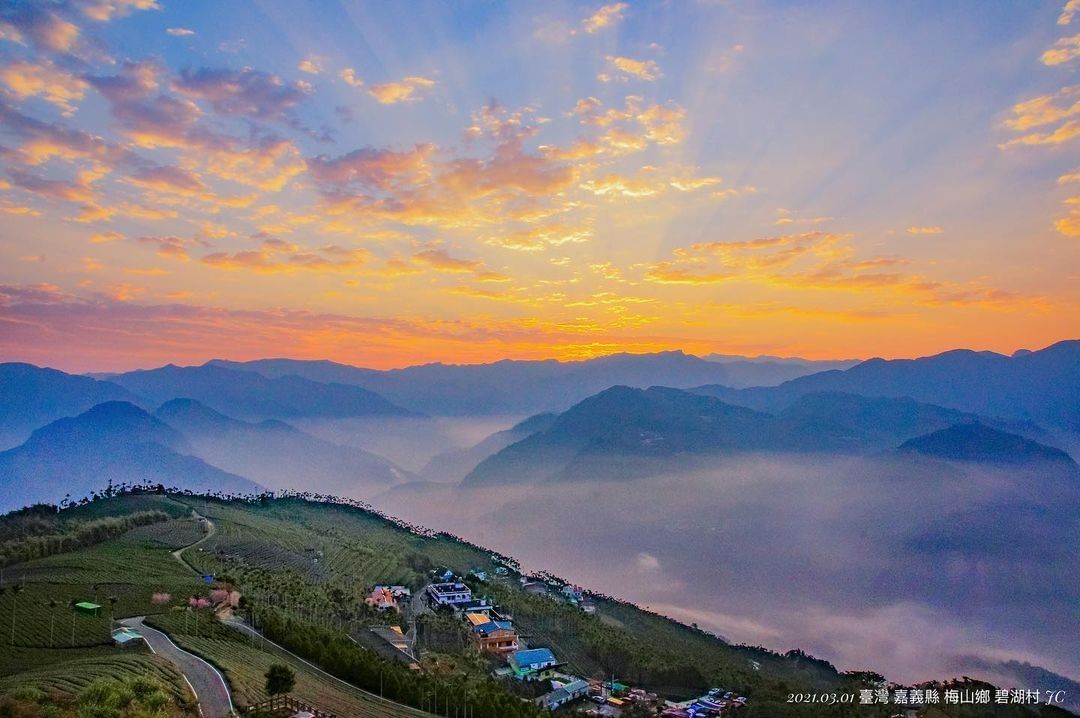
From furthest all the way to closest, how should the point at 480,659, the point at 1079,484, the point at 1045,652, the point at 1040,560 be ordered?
the point at 1079,484
the point at 1040,560
the point at 1045,652
the point at 480,659

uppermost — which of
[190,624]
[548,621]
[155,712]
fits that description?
[155,712]

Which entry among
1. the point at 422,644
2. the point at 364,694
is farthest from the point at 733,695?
the point at 364,694

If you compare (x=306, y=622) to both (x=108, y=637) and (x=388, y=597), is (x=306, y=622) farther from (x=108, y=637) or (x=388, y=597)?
(x=388, y=597)

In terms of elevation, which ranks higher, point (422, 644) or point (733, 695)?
point (422, 644)

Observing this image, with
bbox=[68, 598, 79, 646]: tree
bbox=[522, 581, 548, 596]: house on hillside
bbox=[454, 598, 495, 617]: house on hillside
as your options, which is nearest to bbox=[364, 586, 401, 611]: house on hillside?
bbox=[454, 598, 495, 617]: house on hillside

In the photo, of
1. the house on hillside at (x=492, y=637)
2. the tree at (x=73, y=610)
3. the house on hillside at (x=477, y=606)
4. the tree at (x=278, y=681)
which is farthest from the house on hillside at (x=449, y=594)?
the tree at (x=278, y=681)

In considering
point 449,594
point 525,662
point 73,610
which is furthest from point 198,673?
point 449,594

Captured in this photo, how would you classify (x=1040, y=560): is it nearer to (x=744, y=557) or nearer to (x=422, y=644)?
(x=744, y=557)
